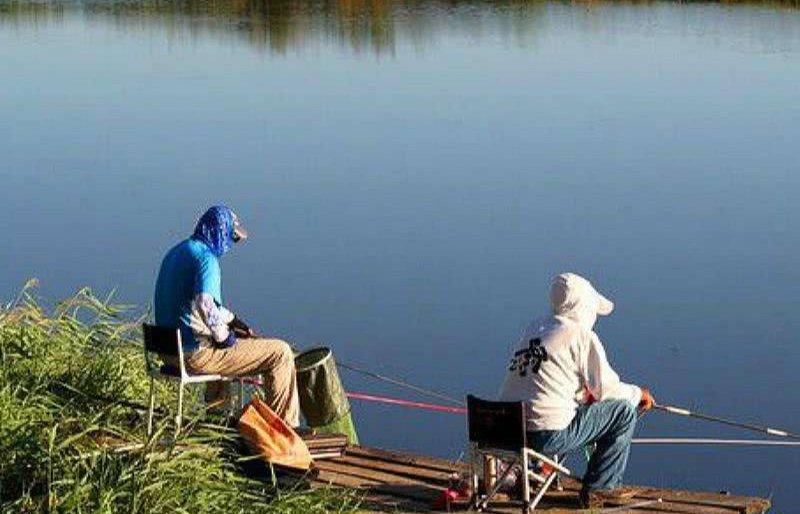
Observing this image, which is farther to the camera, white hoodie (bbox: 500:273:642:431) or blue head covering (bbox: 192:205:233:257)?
blue head covering (bbox: 192:205:233:257)

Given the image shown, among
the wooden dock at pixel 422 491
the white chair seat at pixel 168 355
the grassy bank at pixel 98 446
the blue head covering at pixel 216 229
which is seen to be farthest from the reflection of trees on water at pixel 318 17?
the wooden dock at pixel 422 491

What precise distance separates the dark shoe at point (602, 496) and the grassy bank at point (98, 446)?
0.78 metres

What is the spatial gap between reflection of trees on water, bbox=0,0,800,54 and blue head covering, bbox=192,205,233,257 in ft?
56.5

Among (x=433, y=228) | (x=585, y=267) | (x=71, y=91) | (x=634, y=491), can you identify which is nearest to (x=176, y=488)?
(x=634, y=491)

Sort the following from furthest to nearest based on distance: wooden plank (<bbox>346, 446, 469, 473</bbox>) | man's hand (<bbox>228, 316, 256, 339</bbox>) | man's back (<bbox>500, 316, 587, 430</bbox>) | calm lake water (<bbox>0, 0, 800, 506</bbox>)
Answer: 1. calm lake water (<bbox>0, 0, 800, 506</bbox>)
2. man's hand (<bbox>228, 316, 256, 339</bbox>)
3. wooden plank (<bbox>346, 446, 469, 473</bbox>)
4. man's back (<bbox>500, 316, 587, 430</bbox>)

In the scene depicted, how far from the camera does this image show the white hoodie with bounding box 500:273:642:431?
6793mm

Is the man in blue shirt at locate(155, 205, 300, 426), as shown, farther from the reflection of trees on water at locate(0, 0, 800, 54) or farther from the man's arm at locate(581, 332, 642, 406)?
the reflection of trees on water at locate(0, 0, 800, 54)

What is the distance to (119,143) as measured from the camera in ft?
60.5

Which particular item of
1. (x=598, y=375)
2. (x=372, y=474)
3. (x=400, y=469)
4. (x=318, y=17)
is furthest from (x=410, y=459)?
(x=318, y=17)

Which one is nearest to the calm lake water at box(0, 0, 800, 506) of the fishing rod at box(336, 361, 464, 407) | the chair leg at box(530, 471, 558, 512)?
the fishing rod at box(336, 361, 464, 407)

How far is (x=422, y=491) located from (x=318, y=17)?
22.4 meters

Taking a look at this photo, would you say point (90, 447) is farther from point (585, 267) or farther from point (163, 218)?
point (163, 218)

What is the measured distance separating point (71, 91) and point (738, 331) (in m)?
11.6

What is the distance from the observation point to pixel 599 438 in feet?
23.0
